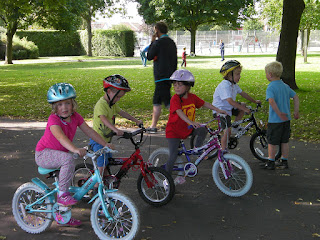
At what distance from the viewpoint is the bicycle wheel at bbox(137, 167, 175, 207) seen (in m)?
4.40

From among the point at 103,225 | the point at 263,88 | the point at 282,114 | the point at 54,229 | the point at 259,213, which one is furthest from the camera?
the point at 263,88

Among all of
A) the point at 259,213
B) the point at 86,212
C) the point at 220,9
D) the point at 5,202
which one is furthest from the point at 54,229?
the point at 220,9

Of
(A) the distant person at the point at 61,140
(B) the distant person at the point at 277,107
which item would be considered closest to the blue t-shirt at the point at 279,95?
(B) the distant person at the point at 277,107

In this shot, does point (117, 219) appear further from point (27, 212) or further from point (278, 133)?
point (278, 133)

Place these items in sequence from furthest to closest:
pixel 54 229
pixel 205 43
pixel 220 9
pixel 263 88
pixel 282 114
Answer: pixel 205 43, pixel 220 9, pixel 263 88, pixel 282 114, pixel 54 229

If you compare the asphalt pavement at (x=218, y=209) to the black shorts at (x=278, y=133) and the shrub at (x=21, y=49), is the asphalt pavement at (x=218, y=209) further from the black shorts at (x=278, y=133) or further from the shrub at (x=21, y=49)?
the shrub at (x=21, y=49)

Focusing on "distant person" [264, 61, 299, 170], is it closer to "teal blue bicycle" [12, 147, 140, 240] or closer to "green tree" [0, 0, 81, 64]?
"teal blue bicycle" [12, 147, 140, 240]

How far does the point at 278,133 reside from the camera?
5.72m

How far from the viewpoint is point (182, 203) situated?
465cm

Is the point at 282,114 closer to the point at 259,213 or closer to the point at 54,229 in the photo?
the point at 259,213

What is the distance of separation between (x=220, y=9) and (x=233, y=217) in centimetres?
4369

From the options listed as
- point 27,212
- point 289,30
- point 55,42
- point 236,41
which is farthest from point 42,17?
point 236,41

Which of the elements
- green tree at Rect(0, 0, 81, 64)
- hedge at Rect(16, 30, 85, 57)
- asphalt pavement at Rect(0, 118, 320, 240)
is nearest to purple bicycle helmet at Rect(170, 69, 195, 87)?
asphalt pavement at Rect(0, 118, 320, 240)

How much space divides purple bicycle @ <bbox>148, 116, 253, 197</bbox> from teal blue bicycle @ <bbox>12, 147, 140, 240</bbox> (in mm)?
1474
